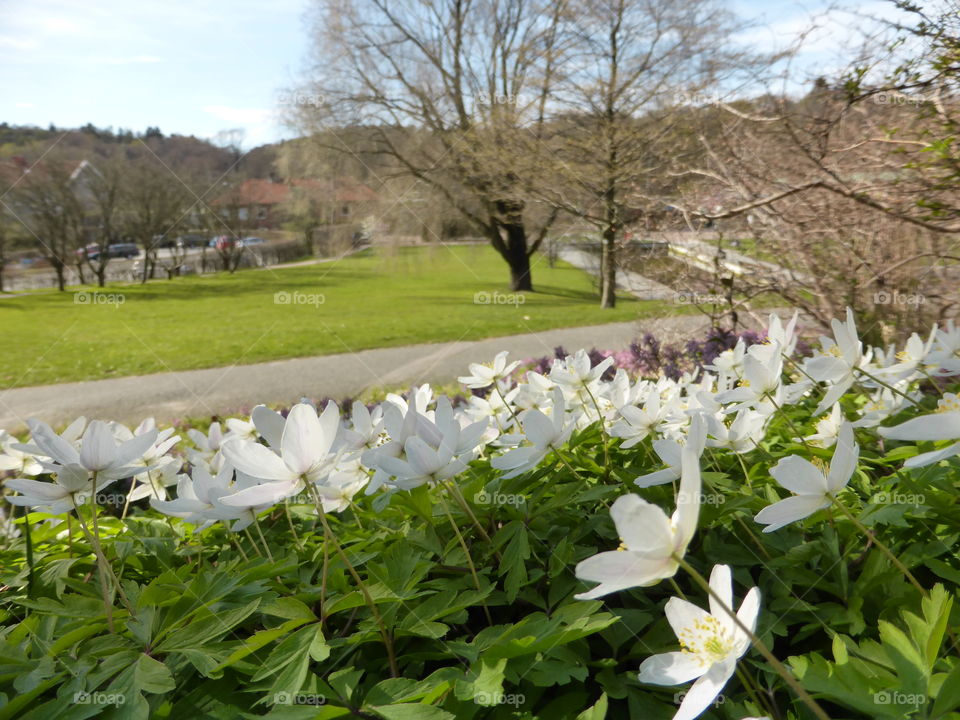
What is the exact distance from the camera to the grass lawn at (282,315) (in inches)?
460

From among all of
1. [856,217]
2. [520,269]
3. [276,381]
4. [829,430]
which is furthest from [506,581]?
[520,269]

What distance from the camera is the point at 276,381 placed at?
9352 millimetres

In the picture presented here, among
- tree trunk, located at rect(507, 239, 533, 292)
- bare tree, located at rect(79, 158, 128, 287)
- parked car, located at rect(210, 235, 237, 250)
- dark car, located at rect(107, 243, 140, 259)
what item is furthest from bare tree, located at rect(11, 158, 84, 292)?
tree trunk, located at rect(507, 239, 533, 292)

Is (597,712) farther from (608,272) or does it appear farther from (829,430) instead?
(608,272)

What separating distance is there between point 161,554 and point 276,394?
7.92 m

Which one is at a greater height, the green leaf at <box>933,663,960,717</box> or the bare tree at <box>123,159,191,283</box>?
the bare tree at <box>123,159,191,283</box>

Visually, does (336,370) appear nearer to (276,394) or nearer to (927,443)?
(276,394)

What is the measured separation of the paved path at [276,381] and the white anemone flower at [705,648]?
20.0ft

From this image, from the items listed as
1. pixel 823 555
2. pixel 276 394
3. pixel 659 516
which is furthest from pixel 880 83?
pixel 276 394

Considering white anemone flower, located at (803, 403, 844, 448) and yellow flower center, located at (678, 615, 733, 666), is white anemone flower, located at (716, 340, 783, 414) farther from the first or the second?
yellow flower center, located at (678, 615, 733, 666)

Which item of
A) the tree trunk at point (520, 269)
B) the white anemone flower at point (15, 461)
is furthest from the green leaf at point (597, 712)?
the tree trunk at point (520, 269)

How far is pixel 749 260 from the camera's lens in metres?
6.27

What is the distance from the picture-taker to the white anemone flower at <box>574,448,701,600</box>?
54 cm

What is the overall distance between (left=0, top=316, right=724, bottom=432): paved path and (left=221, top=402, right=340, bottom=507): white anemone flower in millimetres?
6080
